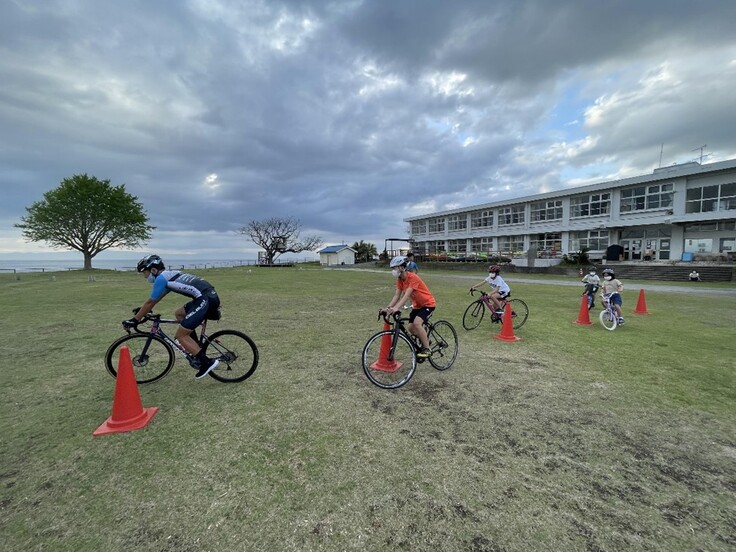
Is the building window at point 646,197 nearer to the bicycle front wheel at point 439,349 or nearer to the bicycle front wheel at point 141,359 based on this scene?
the bicycle front wheel at point 439,349

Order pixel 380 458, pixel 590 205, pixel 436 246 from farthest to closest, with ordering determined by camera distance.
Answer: pixel 436 246 → pixel 590 205 → pixel 380 458

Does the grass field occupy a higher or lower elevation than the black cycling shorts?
lower

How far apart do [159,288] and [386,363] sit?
3.23 meters

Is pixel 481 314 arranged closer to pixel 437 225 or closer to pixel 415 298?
pixel 415 298

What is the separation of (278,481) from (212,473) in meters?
0.58

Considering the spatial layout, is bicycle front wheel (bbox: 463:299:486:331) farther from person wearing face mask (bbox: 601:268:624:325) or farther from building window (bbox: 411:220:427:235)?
building window (bbox: 411:220:427:235)

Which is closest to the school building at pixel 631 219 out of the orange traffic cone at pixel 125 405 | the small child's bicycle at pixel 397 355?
the small child's bicycle at pixel 397 355

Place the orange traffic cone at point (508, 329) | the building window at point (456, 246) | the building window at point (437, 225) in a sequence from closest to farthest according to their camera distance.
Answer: the orange traffic cone at point (508, 329)
the building window at point (456, 246)
the building window at point (437, 225)

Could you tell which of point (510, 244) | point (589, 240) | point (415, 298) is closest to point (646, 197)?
point (589, 240)

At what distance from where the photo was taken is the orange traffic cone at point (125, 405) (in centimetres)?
340

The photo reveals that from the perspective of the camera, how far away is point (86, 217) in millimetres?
36531

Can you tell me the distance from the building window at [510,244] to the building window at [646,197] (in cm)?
1167

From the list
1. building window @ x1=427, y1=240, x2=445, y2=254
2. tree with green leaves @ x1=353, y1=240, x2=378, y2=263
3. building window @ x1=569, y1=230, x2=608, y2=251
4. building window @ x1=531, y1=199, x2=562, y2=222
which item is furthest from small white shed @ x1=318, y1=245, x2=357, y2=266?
building window @ x1=569, y1=230, x2=608, y2=251

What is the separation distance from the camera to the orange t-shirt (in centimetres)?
445
